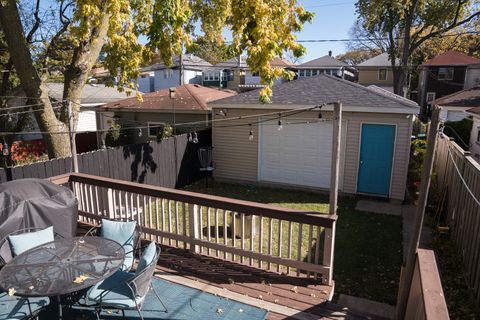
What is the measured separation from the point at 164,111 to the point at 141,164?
5.42m

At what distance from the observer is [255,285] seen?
479 cm

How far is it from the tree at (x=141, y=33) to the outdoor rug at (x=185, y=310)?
11.4 feet

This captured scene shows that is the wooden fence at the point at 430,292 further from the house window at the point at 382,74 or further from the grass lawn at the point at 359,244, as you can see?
the house window at the point at 382,74

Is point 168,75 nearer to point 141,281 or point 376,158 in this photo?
point 376,158

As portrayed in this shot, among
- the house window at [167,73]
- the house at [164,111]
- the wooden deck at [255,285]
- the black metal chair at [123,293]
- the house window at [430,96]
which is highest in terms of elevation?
the house window at [167,73]

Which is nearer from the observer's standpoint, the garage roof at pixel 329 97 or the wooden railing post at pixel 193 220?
the wooden railing post at pixel 193 220

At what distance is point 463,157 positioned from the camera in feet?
24.4

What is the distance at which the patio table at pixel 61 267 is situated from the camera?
3535mm

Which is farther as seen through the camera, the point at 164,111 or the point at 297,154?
the point at 164,111

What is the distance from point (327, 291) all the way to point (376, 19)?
25.4 meters

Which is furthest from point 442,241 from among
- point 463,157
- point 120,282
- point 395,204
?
point 120,282

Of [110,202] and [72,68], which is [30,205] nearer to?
[110,202]

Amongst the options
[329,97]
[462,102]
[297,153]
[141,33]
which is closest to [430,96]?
[462,102]

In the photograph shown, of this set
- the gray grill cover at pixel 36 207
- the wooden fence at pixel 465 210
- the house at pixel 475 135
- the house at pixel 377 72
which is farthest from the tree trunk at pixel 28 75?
the house at pixel 377 72
